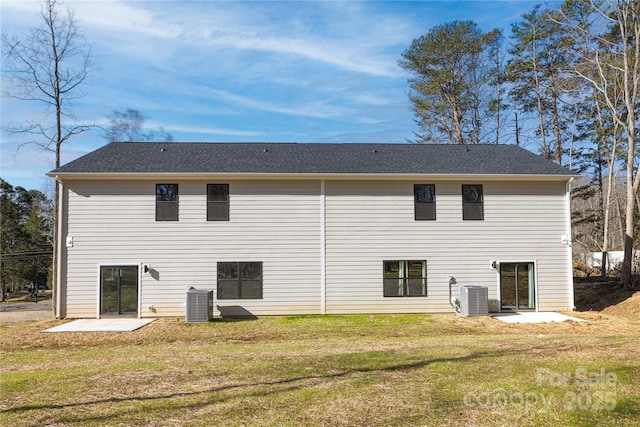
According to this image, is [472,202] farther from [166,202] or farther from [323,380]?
[323,380]

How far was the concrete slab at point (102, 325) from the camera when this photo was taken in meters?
11.6

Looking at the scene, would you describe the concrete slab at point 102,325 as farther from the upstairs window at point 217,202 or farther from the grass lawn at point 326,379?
the upstairs window at point 217,202

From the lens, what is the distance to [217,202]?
14.1 meters

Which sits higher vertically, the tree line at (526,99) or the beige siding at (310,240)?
the tree line at (526,99)

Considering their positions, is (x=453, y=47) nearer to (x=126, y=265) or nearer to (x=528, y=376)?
(x=126, y=265)

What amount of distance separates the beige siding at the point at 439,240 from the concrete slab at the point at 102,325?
5.71 m

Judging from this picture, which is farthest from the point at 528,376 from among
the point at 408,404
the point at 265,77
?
the point at 265,77

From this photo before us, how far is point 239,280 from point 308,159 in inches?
187

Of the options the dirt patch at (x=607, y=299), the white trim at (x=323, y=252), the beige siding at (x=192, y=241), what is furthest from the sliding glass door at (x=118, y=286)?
the dirt patch at (x=607, y=299)

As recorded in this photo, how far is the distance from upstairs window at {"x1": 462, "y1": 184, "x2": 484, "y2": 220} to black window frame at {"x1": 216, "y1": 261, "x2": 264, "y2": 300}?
6.83 metres

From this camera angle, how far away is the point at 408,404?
508 cm

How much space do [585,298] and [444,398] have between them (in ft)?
47.0

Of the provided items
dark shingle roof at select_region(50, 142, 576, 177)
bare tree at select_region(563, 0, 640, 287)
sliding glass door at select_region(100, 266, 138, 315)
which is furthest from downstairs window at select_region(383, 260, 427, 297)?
bare tree at select_region(563, 0, 640, 287)

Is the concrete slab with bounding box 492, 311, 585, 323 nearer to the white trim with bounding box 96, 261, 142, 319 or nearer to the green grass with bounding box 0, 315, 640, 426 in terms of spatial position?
the green grass with bounding box 0, 315, 640, 426
